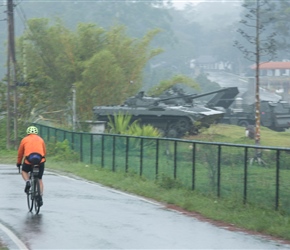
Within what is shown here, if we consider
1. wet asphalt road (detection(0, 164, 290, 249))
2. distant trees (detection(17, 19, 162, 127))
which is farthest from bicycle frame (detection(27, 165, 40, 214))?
distant trees (detection(17, 19, 162, 127))

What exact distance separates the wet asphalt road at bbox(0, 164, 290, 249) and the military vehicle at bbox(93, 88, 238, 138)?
813 inches

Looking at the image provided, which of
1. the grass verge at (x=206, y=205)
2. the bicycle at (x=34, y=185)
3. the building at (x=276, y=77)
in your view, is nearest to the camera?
the grass verge at (x=206, y=205)

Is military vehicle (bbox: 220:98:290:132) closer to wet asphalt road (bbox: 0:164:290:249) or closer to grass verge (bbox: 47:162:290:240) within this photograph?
grass verge (bbox: 47:162:290:240)

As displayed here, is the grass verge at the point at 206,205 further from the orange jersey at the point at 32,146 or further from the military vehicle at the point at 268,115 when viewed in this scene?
the military vehicle at the point at 268,115

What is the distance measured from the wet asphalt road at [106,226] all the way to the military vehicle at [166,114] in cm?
2065

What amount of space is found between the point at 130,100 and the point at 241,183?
25437 mm

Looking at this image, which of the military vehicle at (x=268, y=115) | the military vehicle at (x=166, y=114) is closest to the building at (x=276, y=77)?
the military vehicle at (x=268, y=115)

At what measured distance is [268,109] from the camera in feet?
155

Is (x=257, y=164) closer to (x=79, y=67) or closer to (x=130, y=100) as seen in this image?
(x=130, y=100)

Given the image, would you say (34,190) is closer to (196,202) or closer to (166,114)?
(196,202)

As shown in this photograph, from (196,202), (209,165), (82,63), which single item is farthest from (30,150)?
(82,63)

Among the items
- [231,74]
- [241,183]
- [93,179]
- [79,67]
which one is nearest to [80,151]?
[93,179]

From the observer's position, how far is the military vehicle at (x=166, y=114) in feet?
132

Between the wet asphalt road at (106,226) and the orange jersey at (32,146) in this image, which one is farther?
the orange jersey at (32,146)
